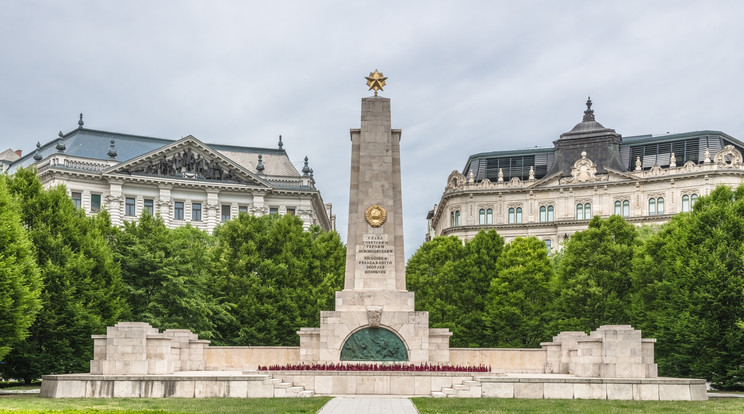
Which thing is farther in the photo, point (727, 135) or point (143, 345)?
point (727, 135)

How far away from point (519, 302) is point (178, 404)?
110ft

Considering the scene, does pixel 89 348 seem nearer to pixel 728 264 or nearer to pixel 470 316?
pixel 470 316

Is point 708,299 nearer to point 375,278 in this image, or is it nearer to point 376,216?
point 375,278

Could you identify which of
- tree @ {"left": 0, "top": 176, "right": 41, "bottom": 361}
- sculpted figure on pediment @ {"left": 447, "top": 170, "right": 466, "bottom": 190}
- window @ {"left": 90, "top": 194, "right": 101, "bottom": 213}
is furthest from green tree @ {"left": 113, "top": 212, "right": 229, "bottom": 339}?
sculpted figure on pediment @ {"left": 447, "top": 170, "right": 466, "bottom": 190}

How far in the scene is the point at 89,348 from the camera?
135 ft

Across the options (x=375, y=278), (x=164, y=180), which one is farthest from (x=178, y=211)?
(x=375, y=278)

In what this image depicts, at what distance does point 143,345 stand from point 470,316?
27391mm

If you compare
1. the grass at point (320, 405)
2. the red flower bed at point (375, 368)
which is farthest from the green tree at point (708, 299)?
the red flower bed at point (375, 368)

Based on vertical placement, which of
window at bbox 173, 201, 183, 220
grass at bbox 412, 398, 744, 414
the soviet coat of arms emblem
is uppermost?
window at bbox 173, 201, 183, 220

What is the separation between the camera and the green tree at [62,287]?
40.1 metres

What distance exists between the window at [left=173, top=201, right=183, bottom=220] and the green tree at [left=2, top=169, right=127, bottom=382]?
43.6 meters

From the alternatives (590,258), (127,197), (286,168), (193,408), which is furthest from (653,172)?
(193,408)

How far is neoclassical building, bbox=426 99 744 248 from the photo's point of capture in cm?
9844

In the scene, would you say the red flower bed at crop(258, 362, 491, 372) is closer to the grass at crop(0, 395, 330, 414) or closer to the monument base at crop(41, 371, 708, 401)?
the monument base at crop(41, 371, 708, 401)
